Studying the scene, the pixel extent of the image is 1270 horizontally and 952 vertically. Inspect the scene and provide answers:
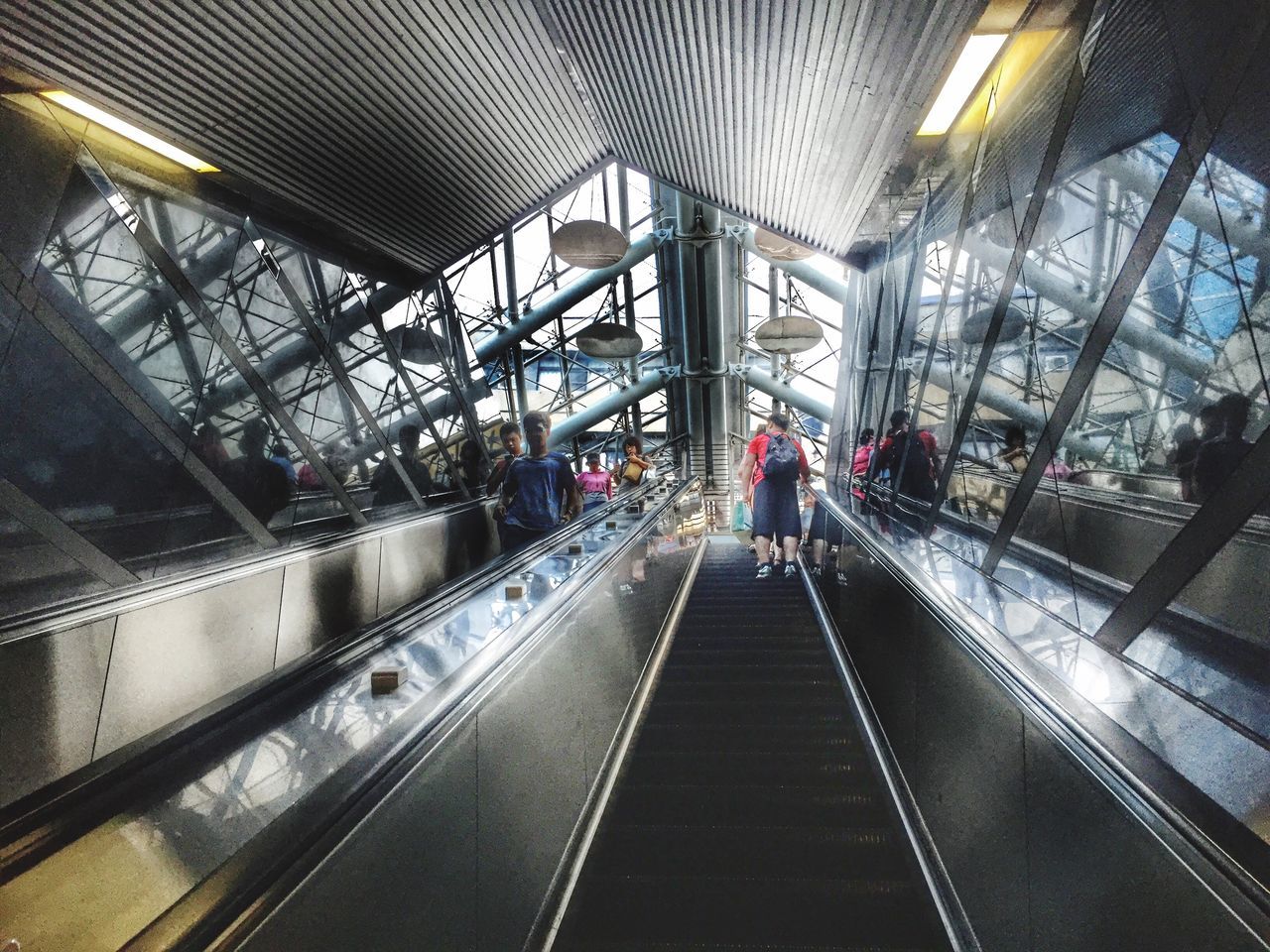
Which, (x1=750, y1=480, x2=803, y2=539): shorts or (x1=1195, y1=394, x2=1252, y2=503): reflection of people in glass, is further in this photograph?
(x1=750, y1=480, x2=803, y2=539): shorts

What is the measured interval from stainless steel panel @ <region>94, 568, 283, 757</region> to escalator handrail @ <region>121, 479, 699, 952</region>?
2036mm

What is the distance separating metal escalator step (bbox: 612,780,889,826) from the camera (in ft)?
8.49

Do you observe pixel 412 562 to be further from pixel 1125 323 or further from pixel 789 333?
pixel 789 333

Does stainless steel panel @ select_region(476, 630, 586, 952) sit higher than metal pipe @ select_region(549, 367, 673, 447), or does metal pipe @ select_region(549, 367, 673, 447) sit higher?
metal pipe @ select_region(549, 367, 673, 447)

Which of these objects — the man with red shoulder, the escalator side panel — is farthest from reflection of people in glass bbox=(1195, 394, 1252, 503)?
the man with red shoulder

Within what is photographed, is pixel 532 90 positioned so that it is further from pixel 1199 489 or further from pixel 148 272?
pixel 1199 489

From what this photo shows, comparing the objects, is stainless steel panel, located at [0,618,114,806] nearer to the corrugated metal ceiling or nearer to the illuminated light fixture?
the corrugated metal ceiling

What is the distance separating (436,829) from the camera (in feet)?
4.43

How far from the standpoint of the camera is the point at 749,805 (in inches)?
105

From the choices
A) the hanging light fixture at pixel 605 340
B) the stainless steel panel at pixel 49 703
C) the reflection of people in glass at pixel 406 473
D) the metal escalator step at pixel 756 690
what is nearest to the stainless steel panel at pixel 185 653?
the stainless steel panel at pixel 49 703

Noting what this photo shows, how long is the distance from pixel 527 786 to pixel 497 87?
491 cm

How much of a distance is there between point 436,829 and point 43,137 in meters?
4.33

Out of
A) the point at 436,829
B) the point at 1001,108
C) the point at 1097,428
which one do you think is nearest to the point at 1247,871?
the point at 436,829

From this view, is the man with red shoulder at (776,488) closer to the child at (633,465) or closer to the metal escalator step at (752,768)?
the child at (633,465)
